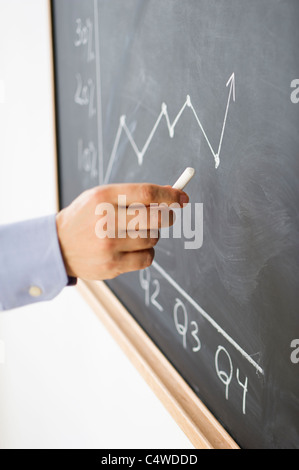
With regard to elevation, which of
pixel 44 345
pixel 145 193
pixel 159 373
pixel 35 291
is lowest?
pixel 44 345

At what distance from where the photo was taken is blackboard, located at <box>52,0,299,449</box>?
53 centimetres

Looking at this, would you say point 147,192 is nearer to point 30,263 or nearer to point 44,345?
point 30,263

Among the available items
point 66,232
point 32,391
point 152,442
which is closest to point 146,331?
point 152,442

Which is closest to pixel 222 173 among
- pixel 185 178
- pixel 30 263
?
pixel 185 178

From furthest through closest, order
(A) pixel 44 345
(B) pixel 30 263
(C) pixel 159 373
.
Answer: (A) pixel 44 345, (C) pixel 159 373, (B) pixel 30 263

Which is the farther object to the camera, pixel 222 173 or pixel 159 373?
pixel 159 373

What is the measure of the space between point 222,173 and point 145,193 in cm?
12

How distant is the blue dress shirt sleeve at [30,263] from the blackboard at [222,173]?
0.61 ft

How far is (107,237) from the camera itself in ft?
1.96

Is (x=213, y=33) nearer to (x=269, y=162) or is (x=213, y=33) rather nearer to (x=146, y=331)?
(x=269, y=162)

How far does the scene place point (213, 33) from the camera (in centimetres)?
61

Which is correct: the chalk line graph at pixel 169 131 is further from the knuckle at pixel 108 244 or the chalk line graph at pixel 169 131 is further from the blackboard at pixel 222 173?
the knuckle at pixel 108 244

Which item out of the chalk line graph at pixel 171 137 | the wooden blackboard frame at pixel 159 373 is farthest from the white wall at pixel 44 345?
the chalk line graph at pixel 171 137
